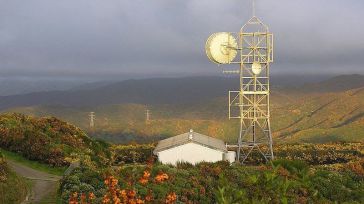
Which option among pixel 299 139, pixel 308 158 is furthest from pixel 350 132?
pixel 308 158

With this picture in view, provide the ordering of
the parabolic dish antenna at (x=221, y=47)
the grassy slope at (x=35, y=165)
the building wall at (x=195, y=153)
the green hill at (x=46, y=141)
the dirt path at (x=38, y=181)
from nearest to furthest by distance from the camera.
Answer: the dirt path at (x=38, y=181) < the grassy slope at (x=35, y=165) < the green hill at (x=46, y=141) < the building wall at (x=195, y=153) < the parabolic dish antenna at (x=221, y=47)

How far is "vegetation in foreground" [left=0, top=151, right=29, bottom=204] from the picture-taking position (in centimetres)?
2227

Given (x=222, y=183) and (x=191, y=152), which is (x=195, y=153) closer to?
(x=191, y=152)

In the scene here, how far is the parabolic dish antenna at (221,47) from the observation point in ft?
132

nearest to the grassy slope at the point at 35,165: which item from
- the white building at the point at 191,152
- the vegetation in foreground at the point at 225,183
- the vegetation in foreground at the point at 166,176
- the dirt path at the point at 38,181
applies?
the vegetation in foreground at the point at 166,176

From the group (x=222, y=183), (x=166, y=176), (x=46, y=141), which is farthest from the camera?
(x=46, y=141)

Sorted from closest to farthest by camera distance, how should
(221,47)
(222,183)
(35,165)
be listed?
(222,183) → (35,165) → (221,47)

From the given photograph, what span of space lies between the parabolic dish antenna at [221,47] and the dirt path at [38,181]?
15.1 meters

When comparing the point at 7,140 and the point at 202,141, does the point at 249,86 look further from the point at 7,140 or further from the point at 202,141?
the point at 7,140

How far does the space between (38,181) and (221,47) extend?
17577 mm

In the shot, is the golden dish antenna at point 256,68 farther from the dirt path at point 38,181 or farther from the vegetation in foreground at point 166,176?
the dirt path at point 38,181

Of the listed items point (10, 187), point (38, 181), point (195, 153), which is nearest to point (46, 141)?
point (38, 181)

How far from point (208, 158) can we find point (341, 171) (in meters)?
9.82

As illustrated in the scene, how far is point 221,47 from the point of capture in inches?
1594
